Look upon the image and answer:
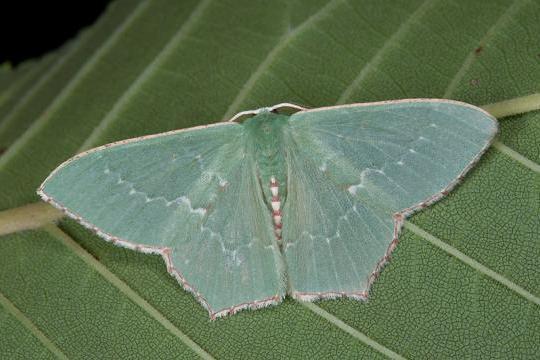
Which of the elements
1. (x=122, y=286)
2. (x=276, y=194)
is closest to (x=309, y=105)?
(x=276, y=194)

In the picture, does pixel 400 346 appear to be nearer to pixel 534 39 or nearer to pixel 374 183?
pixel 374 183

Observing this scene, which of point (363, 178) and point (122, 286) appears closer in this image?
point (363, 178)

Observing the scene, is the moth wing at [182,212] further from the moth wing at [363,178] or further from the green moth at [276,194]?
the moth wing at [363,178]

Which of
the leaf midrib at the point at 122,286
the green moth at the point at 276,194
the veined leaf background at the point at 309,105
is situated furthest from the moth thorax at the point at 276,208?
the leaf midrib at the point at 122,286

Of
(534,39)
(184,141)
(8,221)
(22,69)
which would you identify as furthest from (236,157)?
(22,69)

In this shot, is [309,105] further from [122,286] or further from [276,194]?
[122,286]

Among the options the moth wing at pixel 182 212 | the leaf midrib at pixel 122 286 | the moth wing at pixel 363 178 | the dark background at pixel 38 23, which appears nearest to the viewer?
the moth wing at pixel 363 178

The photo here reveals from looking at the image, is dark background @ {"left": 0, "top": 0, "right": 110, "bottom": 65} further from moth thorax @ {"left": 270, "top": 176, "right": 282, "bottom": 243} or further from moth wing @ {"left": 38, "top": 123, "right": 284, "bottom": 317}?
moth thorax @ {"left": 270, "top": 176, "right": 282, "bottom": 243}


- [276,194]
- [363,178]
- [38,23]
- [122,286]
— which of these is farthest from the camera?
[38,23]
